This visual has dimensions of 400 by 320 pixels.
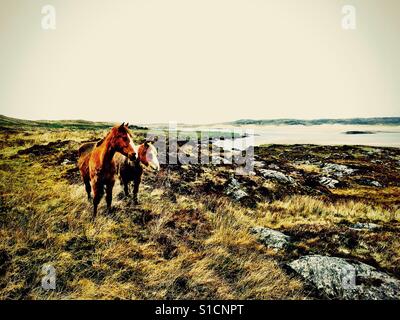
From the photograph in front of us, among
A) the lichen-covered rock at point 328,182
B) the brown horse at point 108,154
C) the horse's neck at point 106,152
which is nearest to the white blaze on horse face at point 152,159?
the brown horse at point 108,154

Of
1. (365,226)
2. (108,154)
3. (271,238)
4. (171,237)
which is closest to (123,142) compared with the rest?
(108,154)

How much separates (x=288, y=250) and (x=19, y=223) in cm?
632

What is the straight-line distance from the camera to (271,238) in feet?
24.4

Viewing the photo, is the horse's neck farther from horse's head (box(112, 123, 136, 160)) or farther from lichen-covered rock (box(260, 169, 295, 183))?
lichen-covered rock (box(260, 169, 295, 183))

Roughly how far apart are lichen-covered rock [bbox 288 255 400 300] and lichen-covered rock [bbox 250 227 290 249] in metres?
0.88

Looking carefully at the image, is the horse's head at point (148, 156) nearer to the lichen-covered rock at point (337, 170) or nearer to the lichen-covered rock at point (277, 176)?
the lichen-covered rock at point (277, 176)

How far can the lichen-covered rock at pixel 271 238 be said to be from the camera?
7.15 m

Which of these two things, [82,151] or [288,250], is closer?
[288,250]

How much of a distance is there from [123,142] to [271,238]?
4.44 metres

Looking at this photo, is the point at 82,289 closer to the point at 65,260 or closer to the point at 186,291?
the point at 65,260

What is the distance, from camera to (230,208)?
970 cm

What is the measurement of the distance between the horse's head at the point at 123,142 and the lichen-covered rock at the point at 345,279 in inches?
168

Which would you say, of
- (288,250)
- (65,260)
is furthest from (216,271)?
(65,260)

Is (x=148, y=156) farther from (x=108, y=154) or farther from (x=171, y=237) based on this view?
(x=171, y=237)
